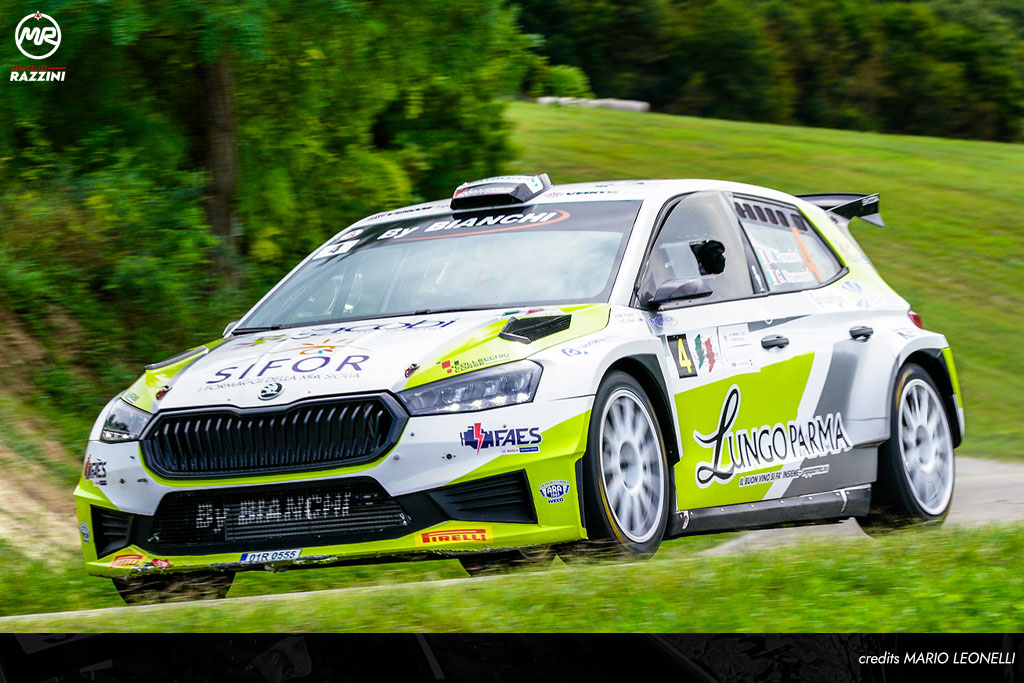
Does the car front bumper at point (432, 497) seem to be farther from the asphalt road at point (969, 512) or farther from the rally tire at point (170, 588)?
the asphalt road at point (969, 512)

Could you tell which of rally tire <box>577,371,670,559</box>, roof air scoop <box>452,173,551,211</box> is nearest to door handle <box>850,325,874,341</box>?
roof air scoop <box>452,173,551,211</box>

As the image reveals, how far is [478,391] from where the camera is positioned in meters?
5.32

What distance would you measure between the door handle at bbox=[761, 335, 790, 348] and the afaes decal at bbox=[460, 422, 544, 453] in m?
2.02

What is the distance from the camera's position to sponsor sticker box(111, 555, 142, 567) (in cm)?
562

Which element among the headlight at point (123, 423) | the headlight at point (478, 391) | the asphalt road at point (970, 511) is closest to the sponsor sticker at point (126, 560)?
the headlight at point (123, 423)

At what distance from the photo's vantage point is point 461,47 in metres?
13.6

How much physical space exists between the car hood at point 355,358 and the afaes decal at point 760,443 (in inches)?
36.1

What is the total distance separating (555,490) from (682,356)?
51.8 inches

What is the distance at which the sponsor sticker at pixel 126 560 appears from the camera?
5.62 metres

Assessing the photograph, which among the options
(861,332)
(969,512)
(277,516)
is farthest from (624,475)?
(969,512)

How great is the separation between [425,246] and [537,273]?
0.78 metres

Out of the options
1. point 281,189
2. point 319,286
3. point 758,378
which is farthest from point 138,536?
point 281,189

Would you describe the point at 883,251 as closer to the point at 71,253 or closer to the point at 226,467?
the point at 71,253

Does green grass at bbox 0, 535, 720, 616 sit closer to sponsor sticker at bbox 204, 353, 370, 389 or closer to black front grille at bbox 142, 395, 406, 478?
black front grille at bbox 142, 395, 406, 478
